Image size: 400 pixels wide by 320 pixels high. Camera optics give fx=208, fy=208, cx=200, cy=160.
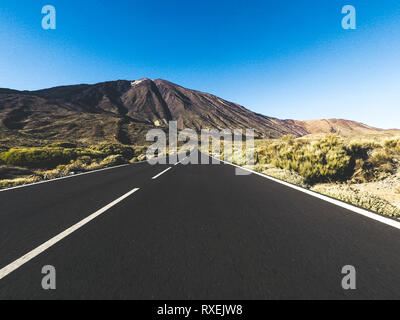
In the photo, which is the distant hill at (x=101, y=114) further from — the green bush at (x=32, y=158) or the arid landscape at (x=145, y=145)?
the green bush at (x=32, y=158)

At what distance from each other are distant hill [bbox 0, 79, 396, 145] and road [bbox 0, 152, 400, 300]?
50.6 metres

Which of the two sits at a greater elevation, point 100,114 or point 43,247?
point 100,114

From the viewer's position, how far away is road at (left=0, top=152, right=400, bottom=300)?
1.69 meters

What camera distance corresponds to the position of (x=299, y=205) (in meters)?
4.29

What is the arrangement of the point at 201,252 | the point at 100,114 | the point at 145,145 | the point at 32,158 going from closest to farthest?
the point at 201,252, the point at 32,158, the point at 145,145, the point at 100,114

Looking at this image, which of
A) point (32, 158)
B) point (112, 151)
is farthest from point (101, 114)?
point (32, 158)

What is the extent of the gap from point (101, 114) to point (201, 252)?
372 feet

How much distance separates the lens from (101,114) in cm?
10212

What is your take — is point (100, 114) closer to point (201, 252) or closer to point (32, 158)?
point (32, 158)

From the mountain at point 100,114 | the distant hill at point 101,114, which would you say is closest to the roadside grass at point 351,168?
the distant hill at point 101,114

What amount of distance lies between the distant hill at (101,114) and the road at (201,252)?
5062cm
